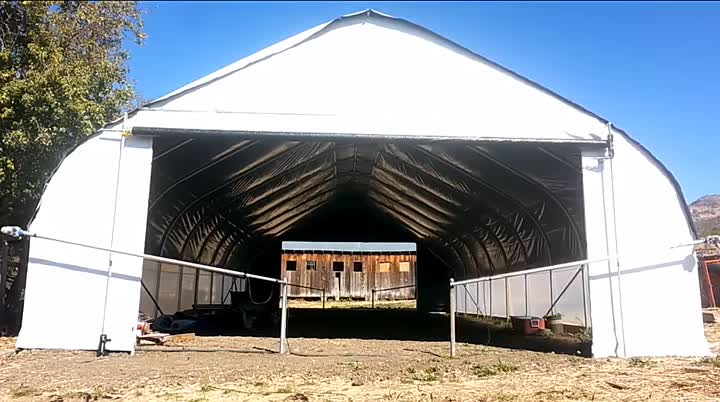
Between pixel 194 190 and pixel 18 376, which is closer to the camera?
pixel 18 376

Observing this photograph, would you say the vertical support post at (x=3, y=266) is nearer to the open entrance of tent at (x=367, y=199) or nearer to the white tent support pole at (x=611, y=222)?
the open entrance of tent at (x=367, y=199)

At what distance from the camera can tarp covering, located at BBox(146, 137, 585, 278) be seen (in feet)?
31.7

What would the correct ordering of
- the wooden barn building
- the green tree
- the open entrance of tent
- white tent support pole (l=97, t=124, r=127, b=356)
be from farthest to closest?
the wooden barn building
the green tree
the open entrance of tent
white tent support pole (l=97, t=124, r=127, b=356)

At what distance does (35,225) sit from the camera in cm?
794

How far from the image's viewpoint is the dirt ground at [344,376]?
5414 mm

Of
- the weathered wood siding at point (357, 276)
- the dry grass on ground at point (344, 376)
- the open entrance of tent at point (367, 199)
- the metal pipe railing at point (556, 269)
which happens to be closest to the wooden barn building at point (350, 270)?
the weathered wood siding at point (357, 276)

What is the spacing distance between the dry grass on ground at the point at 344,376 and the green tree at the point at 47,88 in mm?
4546

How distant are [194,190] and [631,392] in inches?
342

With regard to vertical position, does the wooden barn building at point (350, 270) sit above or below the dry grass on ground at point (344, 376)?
above

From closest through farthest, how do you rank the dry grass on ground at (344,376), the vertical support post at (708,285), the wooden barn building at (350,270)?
the dry grass on ground at (344,376), the vertical support post at (708,285), the wooden barn building at (350,270)

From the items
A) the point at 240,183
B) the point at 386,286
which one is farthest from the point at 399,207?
the point at 386,286

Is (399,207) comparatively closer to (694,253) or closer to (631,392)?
(694,253)

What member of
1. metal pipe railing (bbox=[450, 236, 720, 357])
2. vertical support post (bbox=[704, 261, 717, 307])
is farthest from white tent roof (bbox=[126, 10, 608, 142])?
vertical support post (bbox=[704, 261, 717, 307])

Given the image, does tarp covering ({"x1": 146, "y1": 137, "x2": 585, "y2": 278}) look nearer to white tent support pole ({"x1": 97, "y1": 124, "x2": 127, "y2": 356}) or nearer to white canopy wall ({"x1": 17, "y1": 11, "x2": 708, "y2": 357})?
white canopy wall ({"x1": 17, "y1": 11, "x2": 708, "y2": 357})
